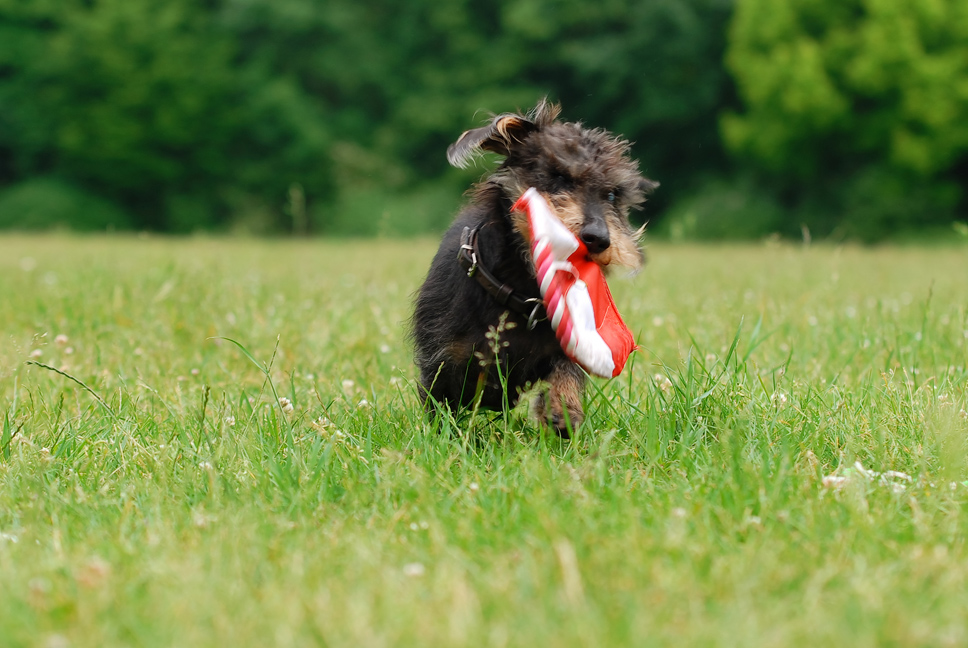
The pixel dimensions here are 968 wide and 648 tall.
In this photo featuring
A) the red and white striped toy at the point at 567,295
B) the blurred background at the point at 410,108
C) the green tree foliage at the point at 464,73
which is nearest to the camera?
the red and white striped toy at the point at 567,295

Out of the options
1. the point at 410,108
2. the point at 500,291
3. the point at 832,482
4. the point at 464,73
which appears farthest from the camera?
the point at 464,73

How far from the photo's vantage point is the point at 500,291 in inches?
121

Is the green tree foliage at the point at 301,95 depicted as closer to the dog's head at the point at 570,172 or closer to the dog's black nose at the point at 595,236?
the dog's head at the point at 570,172

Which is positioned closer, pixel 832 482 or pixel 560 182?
pixel 832 482

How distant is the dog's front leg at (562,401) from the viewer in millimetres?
3076

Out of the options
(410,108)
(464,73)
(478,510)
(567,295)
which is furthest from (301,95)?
(478,510)

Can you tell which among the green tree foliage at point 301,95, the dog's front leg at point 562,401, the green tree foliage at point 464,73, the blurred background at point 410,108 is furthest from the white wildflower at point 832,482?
the green tree foliage at point 301,95

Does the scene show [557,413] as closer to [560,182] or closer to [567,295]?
[567,295]

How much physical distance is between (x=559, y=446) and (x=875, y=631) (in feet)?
4.84

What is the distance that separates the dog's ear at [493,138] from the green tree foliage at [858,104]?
23.1m

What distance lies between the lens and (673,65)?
27.6 m

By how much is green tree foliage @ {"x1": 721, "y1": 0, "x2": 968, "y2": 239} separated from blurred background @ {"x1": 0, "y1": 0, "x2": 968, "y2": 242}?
0.08 metres

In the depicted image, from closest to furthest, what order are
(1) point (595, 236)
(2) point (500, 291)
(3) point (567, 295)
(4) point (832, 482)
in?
(4) point (832, 482)
(3) point (567, 295)
(1) point (595, 236)
(2) point (500, 291)

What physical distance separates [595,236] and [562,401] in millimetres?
559
